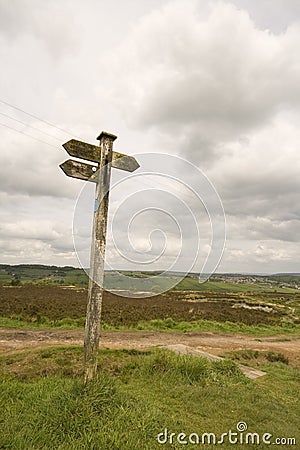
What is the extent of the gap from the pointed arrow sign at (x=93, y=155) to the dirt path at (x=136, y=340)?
9.50m

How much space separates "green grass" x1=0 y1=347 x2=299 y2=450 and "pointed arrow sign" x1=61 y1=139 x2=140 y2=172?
344 centimetres

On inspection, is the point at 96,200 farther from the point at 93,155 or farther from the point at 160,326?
the point at 160,326

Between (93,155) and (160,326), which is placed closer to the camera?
(93,155)

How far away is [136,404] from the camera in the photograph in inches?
192

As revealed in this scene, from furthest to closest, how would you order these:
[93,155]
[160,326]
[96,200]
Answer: [160,326], [93,155], [96,200]

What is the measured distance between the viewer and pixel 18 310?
79.5ft

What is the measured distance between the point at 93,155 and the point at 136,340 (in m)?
12.1

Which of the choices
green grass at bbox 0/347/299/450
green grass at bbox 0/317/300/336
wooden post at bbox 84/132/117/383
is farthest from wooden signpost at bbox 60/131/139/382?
green grass at bbox 0/317/300/336

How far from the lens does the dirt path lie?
13.6 meters

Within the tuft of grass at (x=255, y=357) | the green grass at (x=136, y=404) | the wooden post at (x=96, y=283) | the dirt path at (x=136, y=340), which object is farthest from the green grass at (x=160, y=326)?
the wooden post at (x=96, y=283)

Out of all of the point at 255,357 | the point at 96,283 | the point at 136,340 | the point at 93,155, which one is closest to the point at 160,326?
the point at 136,340

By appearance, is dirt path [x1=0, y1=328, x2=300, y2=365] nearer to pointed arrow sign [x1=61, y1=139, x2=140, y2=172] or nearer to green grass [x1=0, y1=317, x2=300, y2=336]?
green grass [x1=0, y1=317, x2=300, y2=336]

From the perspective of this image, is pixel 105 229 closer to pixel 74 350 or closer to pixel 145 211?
pixel 145 211

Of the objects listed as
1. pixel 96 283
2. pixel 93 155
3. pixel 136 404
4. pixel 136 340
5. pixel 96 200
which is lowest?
pixel 136 340
